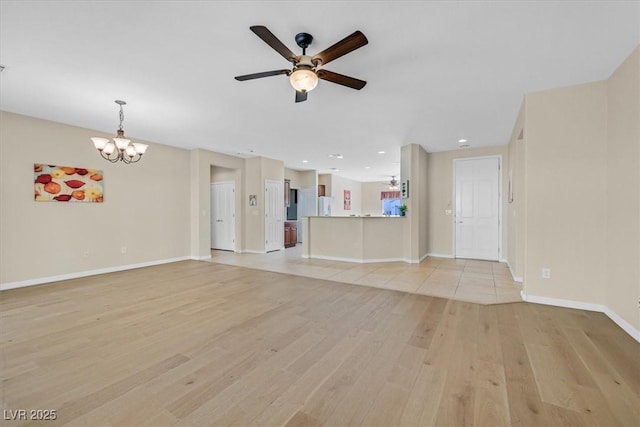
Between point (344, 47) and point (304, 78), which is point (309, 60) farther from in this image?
point (344, 47)

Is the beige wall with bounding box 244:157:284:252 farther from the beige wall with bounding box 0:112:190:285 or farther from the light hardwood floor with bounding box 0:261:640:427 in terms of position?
the light hardwood floor with bounding box 0:261:640:427

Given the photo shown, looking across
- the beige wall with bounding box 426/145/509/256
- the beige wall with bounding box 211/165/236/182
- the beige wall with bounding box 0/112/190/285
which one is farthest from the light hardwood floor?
the beige wall with bounding box 211/165/236/182

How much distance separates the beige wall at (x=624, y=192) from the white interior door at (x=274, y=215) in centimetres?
669

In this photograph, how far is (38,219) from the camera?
14.7 ft

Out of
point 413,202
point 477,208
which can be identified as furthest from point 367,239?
point 477,208

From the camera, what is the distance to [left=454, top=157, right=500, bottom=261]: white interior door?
631 cm

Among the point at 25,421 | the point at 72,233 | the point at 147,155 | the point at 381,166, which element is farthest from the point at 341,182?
the point at 25,421

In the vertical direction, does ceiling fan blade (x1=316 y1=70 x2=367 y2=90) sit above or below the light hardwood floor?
above

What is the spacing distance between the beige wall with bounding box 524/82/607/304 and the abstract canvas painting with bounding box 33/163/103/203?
7.01 metres

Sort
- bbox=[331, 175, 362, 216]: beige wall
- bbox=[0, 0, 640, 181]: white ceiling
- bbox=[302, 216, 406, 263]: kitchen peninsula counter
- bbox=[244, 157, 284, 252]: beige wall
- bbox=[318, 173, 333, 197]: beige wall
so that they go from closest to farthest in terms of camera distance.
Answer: bbox=[0, 0, 640, 181]: white ceiling, bbox=[302, 216, 406, 263]: kitchen peninsula counter, bbox=[244, 157, 284, 252]: beige wall, bbox=[318, 173, 333, 197]: beige wall, bbox=[331, 175, 362, 216]: beige wall

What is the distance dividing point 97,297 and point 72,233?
186 centimetres

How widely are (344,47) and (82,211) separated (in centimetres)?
548

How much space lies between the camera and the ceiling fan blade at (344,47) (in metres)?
1.97

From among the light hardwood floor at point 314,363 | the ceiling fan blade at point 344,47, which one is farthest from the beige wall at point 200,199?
the ceiling fan blade at point 344,47
